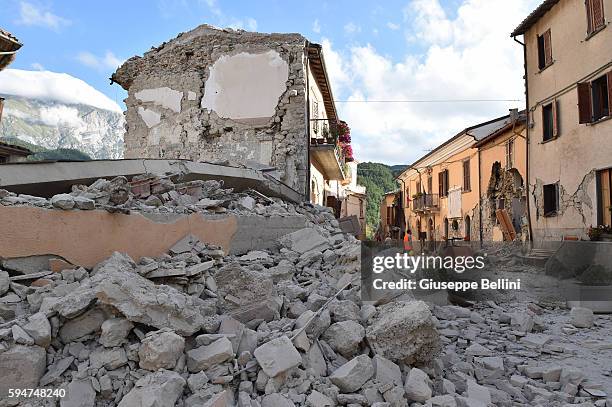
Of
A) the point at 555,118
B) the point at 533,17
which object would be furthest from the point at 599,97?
the point at 533,17

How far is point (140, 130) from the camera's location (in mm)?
12992

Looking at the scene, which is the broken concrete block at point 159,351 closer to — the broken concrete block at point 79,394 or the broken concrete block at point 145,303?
the broken concrete block at point 145,303

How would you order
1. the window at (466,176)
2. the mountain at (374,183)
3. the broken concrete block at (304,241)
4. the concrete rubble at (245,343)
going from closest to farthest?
the concrete rubble at (245,343) → the broken concrete block at (304,241) → the window at (466,176) → the mountain at (374,183)

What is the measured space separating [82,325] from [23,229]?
103cm

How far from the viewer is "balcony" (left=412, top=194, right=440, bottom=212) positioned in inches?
952

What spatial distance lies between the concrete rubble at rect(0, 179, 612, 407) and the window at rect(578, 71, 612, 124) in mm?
8266

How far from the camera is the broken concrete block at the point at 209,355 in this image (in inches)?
106

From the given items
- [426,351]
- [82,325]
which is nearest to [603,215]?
[426,351]

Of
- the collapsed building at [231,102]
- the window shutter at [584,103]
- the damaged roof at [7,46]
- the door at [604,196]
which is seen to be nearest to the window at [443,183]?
the window shutter at [584,103]

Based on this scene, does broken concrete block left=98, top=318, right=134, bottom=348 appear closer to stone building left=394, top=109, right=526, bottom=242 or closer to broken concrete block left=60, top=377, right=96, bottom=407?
broken concrete block left=60, top=377, right=96, bottom=407

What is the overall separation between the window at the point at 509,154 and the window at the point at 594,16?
5.28 meters

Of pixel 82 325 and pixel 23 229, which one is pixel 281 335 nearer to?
pixel 82 325

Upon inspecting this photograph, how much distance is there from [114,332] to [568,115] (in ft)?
43.4

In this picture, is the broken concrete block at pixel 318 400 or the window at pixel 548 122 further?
the window at pixel 548 122
